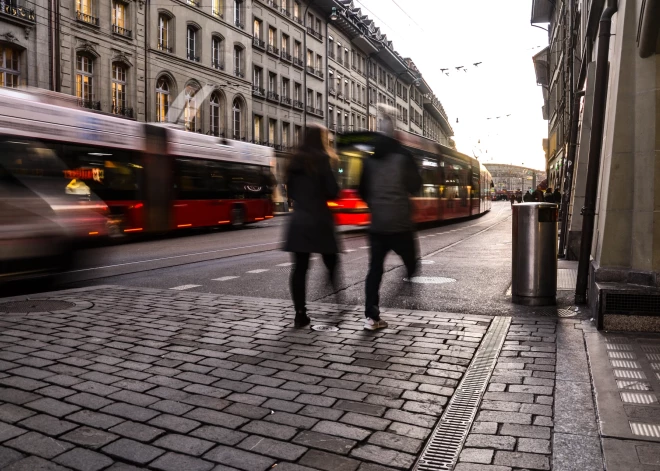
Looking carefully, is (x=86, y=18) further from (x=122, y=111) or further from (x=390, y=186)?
(x=390, y=186)

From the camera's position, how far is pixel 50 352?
473 centimetres

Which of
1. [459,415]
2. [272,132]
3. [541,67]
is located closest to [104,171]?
[459,415]

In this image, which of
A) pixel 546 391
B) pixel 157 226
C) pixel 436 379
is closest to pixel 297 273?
pixel 436 379

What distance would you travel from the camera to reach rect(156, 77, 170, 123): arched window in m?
34.0

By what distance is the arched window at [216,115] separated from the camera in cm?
3934

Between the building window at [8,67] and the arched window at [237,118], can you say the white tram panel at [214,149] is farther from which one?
the arched window at [237,118]

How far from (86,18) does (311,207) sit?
2758cm

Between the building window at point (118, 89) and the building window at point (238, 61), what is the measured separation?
1089cm

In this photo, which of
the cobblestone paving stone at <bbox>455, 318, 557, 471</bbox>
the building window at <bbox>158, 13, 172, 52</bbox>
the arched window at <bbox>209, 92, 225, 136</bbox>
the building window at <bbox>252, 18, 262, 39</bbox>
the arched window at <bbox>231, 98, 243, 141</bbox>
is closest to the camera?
the cobblestone paving stone at <bbox>455, 318, 557, 471</bbox>

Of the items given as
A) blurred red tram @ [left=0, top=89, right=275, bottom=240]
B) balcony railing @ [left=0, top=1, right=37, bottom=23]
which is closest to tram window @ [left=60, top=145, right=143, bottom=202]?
blurred red tram @ [left=0, top=89, right=275, bottom=240]

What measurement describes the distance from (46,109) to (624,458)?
13120mm

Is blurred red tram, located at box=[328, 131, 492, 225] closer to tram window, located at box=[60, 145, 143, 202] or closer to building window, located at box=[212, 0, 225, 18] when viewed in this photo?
tram window, located at box=[60, 145, 143, 202]

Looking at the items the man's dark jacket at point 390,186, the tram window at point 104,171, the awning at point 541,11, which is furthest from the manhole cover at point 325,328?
the awning at point 541,11

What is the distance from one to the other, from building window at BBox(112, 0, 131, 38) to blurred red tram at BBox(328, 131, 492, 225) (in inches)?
678
